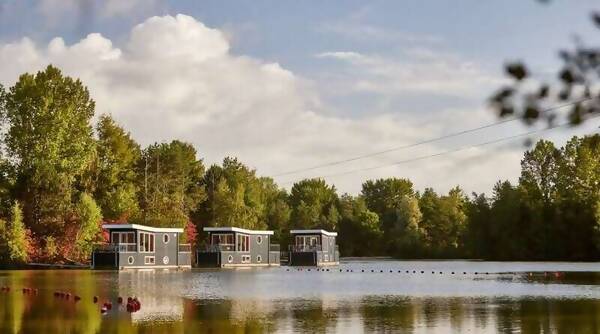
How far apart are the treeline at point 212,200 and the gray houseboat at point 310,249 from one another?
13337mm

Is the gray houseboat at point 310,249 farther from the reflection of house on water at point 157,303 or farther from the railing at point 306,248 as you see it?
the reflection of house on water at point 157,303

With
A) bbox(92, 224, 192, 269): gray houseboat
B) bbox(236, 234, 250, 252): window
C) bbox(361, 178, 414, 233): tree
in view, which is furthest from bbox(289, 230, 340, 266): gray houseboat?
bbox(361, 178, 414, 233): tree

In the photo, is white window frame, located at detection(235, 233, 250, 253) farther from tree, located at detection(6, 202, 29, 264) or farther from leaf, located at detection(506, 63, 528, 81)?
leaf, located at detection(506, 63, 528, 81)

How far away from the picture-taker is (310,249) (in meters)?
95.7

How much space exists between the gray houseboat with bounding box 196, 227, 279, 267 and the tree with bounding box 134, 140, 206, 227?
11773 millimetres

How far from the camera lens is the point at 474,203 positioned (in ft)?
405

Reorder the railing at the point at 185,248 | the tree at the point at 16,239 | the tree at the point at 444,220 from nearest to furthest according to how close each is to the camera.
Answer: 1. the tree at the point at 16,239
2. the railing at the point at 185,248
3. the tree at the point at 444,220

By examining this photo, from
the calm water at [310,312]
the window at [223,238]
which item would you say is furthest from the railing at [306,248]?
the calm water at [310,312]

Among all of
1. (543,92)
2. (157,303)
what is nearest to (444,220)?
(157,303)

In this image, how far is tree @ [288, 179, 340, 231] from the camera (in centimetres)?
14988

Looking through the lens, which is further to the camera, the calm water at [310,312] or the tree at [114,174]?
the tree at [114,174]

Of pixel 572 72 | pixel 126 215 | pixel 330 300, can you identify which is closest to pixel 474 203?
pixel 126 215

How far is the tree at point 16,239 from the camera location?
246 feet

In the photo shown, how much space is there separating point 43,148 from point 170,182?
1164 inches
